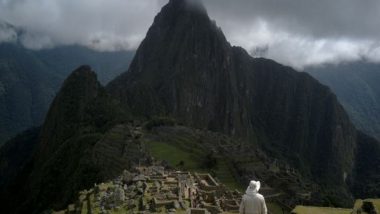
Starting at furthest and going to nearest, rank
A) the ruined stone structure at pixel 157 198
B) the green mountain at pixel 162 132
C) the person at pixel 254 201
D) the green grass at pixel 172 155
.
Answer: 1. the green grass at pixel 172 155
2. the green mountain at pixel 162 132
3. the ruined stone structure at pixel 157 198
4. the person at pixel 254 201

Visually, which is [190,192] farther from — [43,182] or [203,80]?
[203,80]

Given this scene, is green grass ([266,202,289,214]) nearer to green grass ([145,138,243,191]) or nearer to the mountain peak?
green grass ([145,138,243,191])

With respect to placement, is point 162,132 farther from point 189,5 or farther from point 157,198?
point 189,5

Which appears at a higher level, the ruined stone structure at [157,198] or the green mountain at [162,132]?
the green mountain at [162,132]

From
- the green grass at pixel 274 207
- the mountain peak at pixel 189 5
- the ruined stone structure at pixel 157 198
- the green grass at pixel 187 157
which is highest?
the mountain peak at pixel 189 5

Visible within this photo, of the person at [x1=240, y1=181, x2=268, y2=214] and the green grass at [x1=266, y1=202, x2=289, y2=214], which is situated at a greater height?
the person at [x1=240, y1=181, x2=268, y2=214]

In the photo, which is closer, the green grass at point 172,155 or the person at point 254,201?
the person at point 254,201

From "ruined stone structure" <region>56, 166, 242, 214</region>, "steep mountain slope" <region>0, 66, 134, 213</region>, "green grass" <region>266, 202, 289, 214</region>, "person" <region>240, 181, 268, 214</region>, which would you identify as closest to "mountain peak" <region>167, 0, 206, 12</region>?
"steep mountain slope" <region>0, 66, 134, 213</region>

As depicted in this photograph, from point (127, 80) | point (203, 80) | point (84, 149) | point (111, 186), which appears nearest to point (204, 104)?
point (203, 80)

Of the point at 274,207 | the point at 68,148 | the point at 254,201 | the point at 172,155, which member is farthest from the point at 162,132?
the point at 254,201

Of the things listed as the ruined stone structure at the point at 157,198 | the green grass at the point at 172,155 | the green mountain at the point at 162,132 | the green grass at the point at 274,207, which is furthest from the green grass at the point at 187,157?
the ruined stone structure at the point at 157,198

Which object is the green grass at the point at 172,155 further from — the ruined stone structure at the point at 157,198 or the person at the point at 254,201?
the person at the point at 254,201
